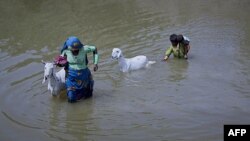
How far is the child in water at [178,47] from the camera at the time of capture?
34.2ft

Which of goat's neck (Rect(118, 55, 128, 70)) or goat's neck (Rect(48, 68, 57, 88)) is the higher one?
goat's neck (Rect(118, 55, 128, 70))

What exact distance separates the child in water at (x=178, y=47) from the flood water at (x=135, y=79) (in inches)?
9.5

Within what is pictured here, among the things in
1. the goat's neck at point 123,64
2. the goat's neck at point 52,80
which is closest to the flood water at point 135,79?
the goat's neck at point 123,64

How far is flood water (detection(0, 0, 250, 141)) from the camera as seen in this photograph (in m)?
7.30

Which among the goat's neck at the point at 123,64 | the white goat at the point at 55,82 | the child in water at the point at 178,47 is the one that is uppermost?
the child in water at the point at 178,47

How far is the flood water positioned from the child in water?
0.24 meters

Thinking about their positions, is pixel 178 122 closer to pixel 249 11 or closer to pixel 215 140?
pixel 215 140

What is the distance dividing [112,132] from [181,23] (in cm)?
831

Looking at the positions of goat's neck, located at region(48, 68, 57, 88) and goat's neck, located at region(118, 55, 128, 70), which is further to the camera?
goat's neck, located at region(118, 55, 128, 70)

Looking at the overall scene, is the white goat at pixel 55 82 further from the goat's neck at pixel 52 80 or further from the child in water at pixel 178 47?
the child in water at pixel 178 47

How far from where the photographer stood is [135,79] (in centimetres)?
974

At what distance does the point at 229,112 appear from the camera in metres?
7.57

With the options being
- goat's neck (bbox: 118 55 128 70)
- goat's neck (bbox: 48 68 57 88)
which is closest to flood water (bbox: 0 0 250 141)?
goat's neck (bbox: 118 55 128 70)

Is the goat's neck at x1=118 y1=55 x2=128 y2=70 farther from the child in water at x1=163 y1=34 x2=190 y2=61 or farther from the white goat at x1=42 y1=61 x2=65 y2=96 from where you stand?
the white goat at x1=42 y1=61 x2=65 y2=96
